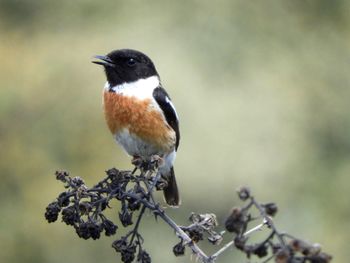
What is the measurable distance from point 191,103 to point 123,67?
7.10 m

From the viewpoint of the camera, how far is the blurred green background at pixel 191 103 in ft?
35.6

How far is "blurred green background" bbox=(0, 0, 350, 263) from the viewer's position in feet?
35.6

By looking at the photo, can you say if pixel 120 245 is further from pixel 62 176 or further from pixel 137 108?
pixel 137 108

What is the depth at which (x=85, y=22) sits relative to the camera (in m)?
14.0

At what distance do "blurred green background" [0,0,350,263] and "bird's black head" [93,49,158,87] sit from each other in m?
4.46

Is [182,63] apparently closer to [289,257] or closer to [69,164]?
[69,164]

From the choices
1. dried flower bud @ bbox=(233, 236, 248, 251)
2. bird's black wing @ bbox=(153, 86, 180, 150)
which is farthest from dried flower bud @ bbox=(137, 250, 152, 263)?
bird's black wing @ bbox=(153, 86, 180, 150)

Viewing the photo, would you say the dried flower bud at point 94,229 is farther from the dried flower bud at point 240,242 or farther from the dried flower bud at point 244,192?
the dried flower bud at point 244,192

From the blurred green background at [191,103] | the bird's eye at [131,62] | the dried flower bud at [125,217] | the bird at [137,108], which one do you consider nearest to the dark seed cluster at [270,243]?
the dried flower bud at [125,217]

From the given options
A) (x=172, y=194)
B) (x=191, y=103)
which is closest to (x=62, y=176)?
(x=172, y=194)

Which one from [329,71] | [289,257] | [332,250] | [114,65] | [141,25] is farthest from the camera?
[141,25]

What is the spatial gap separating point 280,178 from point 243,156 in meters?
0.77

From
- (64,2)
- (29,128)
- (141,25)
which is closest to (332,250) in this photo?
(29,128)

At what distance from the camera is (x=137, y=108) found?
18.8 feet
